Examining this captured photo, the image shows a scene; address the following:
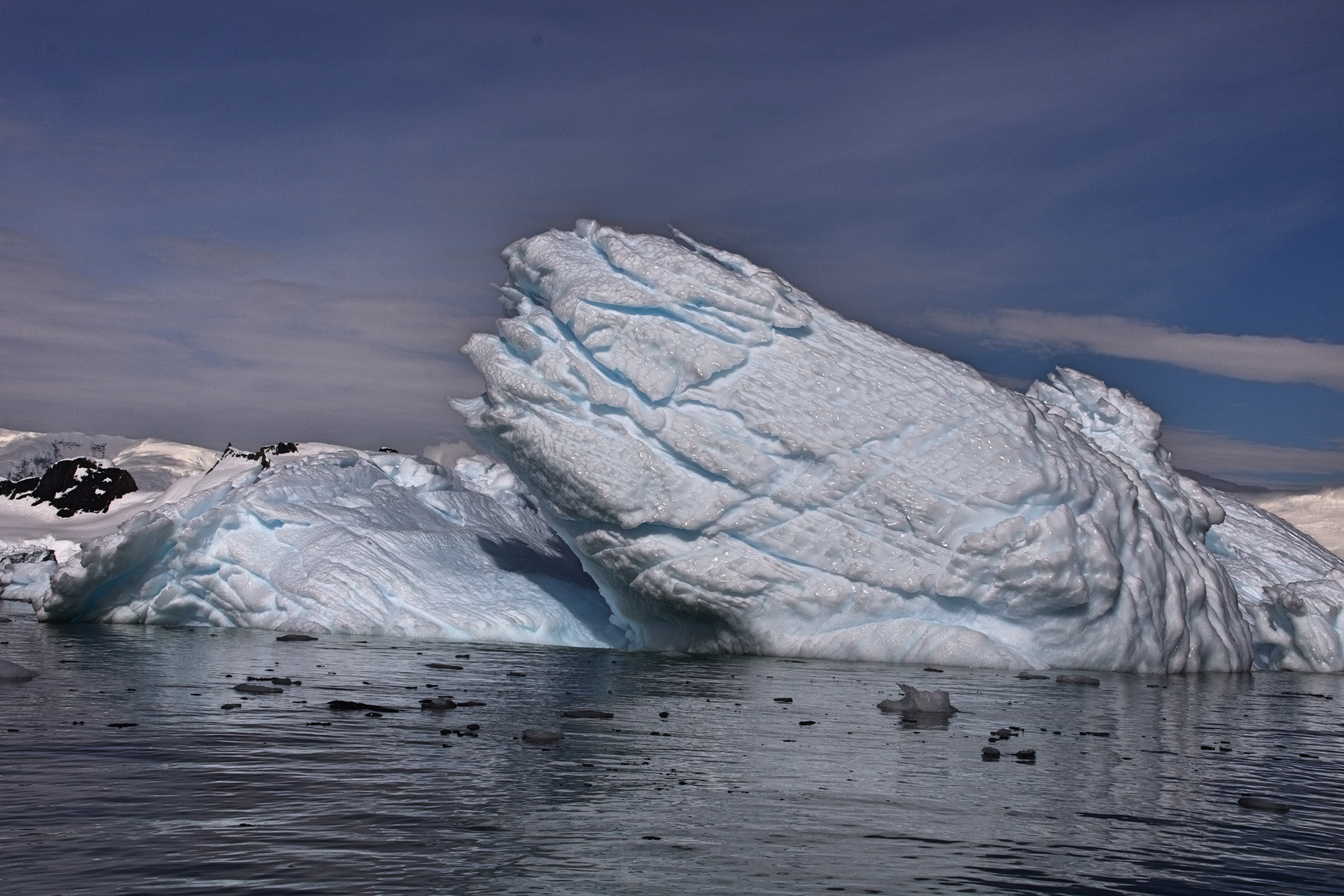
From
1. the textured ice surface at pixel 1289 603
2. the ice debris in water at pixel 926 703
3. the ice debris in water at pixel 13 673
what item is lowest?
the ice debris in water at pixel 13 673

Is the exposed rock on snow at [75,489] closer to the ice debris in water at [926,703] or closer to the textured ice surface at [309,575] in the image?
the textured ice surface at [309,575]

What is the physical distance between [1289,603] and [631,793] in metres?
22.7

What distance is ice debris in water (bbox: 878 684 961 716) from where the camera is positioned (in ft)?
49.5

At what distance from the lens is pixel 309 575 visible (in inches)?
1084

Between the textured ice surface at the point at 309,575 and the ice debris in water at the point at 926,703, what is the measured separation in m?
13.9

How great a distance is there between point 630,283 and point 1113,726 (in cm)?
1355

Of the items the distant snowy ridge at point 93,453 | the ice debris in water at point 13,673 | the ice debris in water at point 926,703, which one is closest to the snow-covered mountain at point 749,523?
the ice debris in water at point 926,703

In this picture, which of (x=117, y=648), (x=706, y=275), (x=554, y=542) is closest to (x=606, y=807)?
(x=117, y=648)

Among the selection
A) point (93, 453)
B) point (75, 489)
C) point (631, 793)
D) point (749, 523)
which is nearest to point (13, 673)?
point (631, 793)

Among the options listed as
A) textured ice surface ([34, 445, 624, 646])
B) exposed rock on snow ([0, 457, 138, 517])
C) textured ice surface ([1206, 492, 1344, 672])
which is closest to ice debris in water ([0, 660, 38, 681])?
textured ice surface ([34, 445, 624, 646])

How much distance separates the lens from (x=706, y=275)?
25.3m

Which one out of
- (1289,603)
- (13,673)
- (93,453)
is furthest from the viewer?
(93,453)

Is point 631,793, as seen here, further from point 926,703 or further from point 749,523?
point 749,523

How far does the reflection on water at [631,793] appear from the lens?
7.27 m
